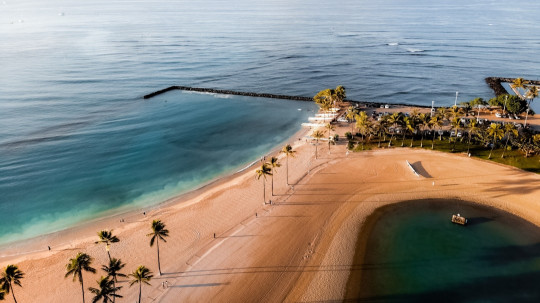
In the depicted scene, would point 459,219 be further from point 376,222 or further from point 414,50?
point 414,50

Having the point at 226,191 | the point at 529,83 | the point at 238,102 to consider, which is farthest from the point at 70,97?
the point at 529,83

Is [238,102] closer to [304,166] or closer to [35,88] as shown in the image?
[304,166]

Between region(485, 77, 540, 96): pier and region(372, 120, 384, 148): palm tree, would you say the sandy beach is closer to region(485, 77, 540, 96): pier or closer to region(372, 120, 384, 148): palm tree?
region(372, 120, 384, 148): palm tree

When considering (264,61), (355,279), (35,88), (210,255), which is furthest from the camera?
(264,61)

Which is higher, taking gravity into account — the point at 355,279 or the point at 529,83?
the point at 529,83

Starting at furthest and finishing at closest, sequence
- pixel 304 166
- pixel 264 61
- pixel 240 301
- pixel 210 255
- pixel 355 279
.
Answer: pixel 264 61, pixel 304 166, pixel 210 255, pixel 355 279, pixel 240 301

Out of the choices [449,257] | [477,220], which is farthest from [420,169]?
[449,257]
